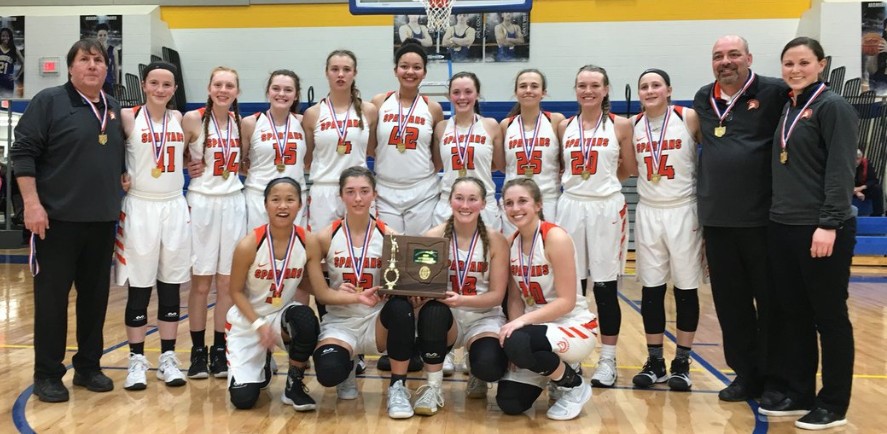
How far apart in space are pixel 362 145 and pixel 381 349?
4.38ft

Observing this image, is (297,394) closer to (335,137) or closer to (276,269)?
(276,269)

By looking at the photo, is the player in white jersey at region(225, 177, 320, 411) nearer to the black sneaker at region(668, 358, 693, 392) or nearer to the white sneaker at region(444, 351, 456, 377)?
the white sneaker at region(444, 351, 456, 377)

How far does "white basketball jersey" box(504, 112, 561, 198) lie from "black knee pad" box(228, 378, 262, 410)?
186 cm

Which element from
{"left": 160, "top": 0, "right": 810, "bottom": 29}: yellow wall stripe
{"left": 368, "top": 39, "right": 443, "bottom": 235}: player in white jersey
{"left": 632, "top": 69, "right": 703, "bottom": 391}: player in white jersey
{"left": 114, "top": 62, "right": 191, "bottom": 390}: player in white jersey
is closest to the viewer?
{"left": 114, "top": 62, "right": 191, "bottom": 390}: player in white jersey

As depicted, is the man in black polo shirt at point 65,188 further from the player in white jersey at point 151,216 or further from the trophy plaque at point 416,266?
the trophy plaque at point 416,266

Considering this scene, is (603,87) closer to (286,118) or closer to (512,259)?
(512,259)

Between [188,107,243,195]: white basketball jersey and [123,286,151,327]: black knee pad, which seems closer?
[123,286,151,327]: black knee pad

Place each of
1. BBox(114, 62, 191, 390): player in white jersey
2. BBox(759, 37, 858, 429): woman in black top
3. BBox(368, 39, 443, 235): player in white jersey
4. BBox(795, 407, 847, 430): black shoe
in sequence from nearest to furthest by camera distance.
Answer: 1. BBox(759, 37, 858, 429): woman in black top
2. BBox(795, 407, 847, 430): black shoe
3. BBox(114, 62, 191, 390): player in white jersey
4. BBox(368, 39, 443, 235): player in white jersey

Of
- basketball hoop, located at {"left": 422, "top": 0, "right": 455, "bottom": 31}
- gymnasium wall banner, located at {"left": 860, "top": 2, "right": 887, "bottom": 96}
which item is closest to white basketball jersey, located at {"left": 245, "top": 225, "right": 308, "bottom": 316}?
basketball hoop, located at {"left": 422, "top": 0, "right": 455, "bottom": 31}

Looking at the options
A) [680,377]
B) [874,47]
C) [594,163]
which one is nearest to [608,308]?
[680,377]

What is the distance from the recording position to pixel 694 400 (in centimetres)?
362

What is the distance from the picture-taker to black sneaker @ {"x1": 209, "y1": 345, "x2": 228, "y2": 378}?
392cm

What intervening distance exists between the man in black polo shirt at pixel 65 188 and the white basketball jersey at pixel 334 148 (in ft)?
3.65

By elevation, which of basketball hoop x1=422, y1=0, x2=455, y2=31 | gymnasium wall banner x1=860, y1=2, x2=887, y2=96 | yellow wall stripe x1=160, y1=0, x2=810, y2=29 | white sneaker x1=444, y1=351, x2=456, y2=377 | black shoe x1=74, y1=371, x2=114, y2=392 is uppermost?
yellow wall stripe x1=160, y1=0, x2=810, y2=29
